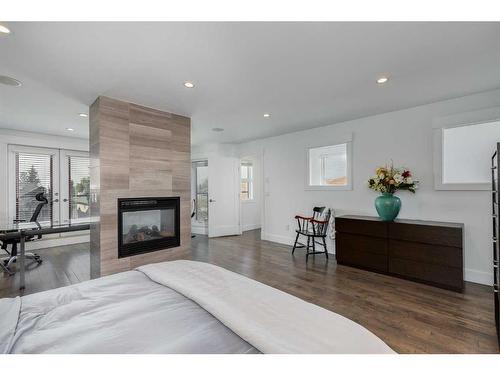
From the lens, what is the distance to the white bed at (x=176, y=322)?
2.86 ft

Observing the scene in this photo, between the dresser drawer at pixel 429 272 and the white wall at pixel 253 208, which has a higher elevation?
the white wall at pixel 253 208

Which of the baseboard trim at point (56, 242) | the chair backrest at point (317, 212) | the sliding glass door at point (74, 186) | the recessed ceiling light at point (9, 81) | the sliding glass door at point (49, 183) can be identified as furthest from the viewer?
the sliding glass door at point (74, 186)

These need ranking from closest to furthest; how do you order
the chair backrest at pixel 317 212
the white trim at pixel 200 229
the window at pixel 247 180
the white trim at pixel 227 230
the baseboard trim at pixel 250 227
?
1. the chair backrest at pixel 317 212
2. the white trim at pixel 227 230
3. the white trim at pixel 200 229
4. the baseboard trim at pixel 250 227
5. the window at pixel 247 180

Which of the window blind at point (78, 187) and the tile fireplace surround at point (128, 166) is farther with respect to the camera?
the window blind at point (78, 187)

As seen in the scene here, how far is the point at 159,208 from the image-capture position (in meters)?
3.46

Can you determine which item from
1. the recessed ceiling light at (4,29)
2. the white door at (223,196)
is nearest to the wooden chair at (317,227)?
the white door at (223,196)

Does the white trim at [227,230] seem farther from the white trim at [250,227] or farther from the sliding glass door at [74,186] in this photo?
the sliding glass door at [74,186]

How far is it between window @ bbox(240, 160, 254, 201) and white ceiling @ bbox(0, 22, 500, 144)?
3.60 metres

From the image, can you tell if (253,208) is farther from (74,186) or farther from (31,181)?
(31,181)

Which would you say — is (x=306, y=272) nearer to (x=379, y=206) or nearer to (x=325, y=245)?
(x=325, y=245)

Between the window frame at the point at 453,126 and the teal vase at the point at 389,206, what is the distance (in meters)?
0.55

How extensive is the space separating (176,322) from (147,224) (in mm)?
2624
